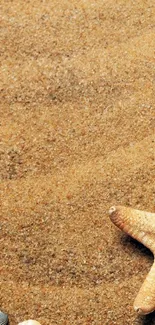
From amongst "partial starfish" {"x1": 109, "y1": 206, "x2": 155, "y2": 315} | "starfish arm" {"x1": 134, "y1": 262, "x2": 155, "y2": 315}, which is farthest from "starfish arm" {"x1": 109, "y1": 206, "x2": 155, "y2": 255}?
"starfish arm" {"x1": 134, "y1": 262, "x2": 155, "y2": 315}

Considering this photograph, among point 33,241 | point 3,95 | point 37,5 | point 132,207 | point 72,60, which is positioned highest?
point 37,5

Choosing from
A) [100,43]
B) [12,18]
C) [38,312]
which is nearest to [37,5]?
[12,18]

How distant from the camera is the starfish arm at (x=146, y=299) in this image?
7.45 feet

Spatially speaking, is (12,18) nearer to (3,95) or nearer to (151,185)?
(3,95)

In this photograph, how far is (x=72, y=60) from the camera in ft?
8.55

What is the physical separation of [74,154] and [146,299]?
593 millimetres

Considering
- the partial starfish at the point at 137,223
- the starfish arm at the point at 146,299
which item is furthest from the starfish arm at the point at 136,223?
the starfish arm at the point at 146,299

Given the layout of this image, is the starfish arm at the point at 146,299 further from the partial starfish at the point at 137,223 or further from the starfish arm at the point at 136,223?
the starfish arm at the point at 136,223

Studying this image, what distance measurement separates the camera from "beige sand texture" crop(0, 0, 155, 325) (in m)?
2.40

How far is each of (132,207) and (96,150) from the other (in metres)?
0.25

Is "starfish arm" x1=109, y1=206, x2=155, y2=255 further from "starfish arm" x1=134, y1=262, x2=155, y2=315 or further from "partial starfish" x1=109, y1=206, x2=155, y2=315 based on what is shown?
"starfish arm" x1=134, y1=262, x2=155, y2=315

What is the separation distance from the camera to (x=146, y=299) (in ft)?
7.47

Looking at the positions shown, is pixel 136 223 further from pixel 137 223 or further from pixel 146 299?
pixel 146 299

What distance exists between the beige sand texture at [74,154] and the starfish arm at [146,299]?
104 millimetres
